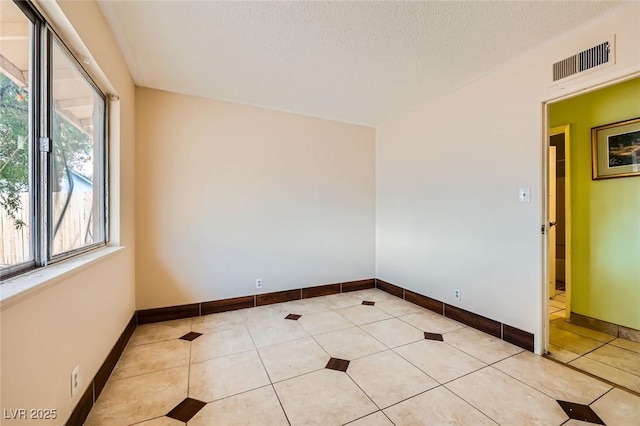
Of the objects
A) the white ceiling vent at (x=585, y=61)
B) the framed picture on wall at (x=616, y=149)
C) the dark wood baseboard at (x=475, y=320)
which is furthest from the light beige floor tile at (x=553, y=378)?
the white ceiling vent at (x=585, y=61)

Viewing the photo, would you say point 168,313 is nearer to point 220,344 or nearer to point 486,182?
point 220,344

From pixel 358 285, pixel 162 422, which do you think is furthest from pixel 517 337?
pixel 162 422

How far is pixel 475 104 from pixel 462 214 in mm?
1056

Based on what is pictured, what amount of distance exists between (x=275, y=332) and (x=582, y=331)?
290cm

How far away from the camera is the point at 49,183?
129 cm

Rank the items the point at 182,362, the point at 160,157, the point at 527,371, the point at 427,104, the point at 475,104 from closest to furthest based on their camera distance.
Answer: the point at 527,371, the point at 182,362, the point at 475,104, the point at 160,157, the point at 427,104

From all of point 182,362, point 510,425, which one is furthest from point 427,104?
point 182,362

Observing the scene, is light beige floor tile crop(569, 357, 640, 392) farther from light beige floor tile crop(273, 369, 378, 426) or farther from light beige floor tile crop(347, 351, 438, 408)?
light beige floor tile crop(273, 369, 378, 426)

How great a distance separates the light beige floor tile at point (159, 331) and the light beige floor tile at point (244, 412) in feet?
3.67

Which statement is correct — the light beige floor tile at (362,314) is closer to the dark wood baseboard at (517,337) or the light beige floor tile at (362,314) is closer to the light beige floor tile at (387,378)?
the light beige floor tile at (387,378)

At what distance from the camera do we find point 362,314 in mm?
2953

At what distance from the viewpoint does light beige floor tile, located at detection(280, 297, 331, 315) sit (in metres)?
3.05

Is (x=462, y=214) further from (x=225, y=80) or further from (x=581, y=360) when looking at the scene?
(x=225, y=80)

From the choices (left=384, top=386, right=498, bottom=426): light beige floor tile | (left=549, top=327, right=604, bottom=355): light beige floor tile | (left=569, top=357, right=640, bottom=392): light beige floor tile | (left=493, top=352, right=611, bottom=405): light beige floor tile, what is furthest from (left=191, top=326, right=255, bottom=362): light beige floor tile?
(left=549, top=327, right=604, bottom=355): light beige floor tile
